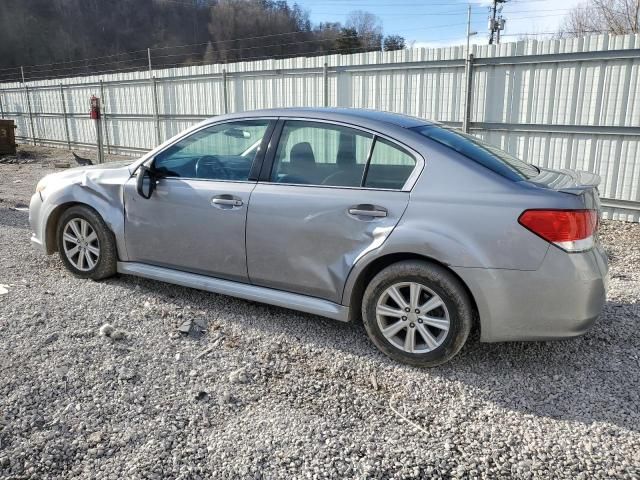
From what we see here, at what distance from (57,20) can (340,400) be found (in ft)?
210

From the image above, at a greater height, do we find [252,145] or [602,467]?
[252,145]

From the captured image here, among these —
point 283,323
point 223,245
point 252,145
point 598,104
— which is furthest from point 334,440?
point 598,104

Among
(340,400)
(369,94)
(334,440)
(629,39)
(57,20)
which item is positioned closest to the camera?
(334,440)

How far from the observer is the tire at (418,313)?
317cm

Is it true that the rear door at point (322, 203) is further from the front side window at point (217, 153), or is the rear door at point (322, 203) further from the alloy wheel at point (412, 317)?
the alloy wheel at point (412, 317)

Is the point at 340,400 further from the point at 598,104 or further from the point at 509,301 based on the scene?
the point at 598,104

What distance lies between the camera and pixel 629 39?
722cm

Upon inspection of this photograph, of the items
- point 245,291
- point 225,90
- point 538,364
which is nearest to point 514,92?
point 538,364

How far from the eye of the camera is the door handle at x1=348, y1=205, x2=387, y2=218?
331 cm

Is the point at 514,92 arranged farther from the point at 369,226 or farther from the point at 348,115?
the point at 369,226

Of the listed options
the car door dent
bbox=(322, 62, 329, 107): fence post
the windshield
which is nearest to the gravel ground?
the car door dent

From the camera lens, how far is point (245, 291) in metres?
3.91

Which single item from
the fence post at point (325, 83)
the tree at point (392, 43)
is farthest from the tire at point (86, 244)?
the tree at point (392, 43)

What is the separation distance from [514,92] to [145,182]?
6277mm
